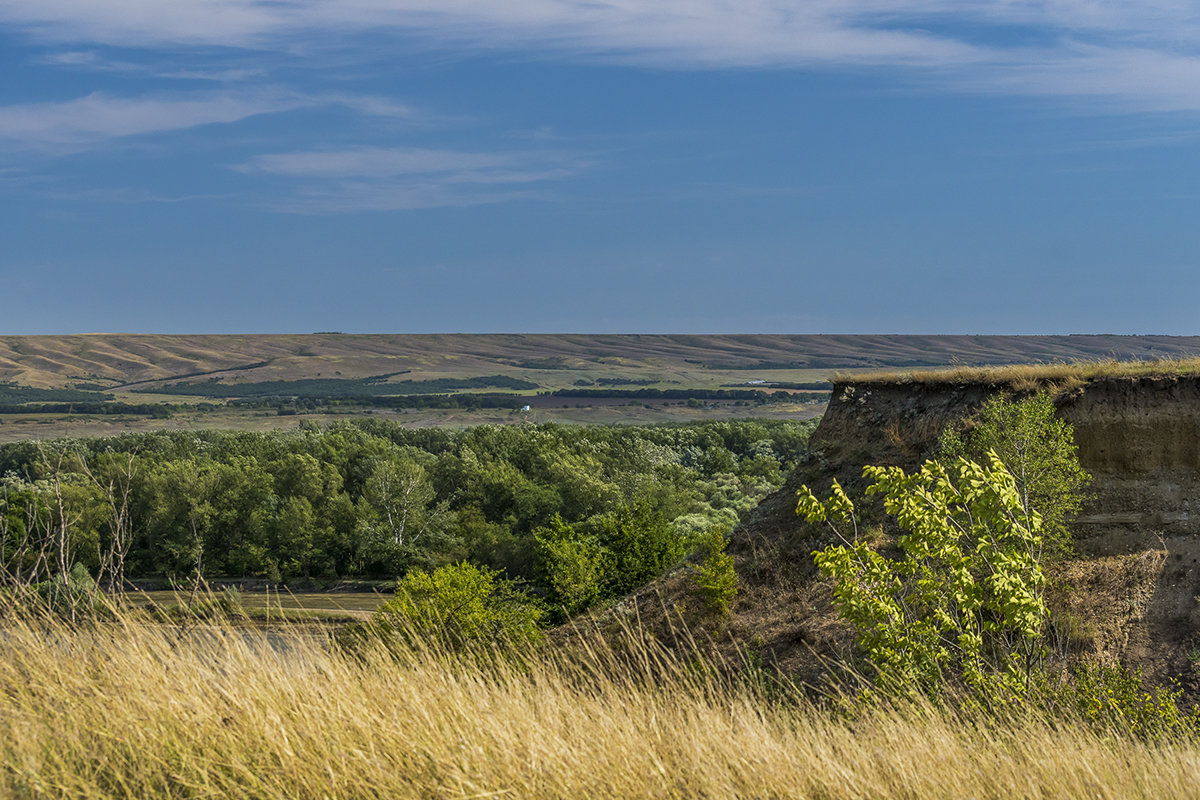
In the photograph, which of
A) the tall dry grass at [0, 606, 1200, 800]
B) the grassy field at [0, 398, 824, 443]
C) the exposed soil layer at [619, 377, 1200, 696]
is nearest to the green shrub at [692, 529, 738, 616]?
the exposed soil layer at [619, 377, 1200, 696]

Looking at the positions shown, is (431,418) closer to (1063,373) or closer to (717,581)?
(717,581)

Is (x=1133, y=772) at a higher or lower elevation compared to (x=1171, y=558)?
higher

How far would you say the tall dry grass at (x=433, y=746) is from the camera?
212 inches

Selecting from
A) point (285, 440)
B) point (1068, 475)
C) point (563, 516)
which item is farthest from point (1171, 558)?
point (285, 440)

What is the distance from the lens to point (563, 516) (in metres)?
83.3

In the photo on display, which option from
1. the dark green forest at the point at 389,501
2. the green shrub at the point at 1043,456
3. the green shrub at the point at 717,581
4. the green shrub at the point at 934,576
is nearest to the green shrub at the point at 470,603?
the green shrub at the point at 717,581

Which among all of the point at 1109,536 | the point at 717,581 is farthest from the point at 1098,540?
the point at 717,581

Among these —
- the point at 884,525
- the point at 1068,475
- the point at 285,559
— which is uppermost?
the point at 1068,475

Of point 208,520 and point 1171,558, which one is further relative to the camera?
point 208,520

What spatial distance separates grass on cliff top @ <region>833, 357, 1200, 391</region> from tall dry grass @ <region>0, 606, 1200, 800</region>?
20013 mm

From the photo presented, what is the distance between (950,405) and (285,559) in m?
67.0

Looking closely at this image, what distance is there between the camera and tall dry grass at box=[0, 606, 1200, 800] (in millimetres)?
5395

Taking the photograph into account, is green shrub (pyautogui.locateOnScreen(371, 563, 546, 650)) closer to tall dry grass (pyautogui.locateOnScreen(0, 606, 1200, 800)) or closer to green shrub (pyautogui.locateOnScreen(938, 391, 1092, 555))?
green shrub (pyautogui.locateOnScreen(938, 391, 1092, 555))

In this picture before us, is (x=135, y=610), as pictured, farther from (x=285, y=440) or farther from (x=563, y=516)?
(x=285, y=440)
